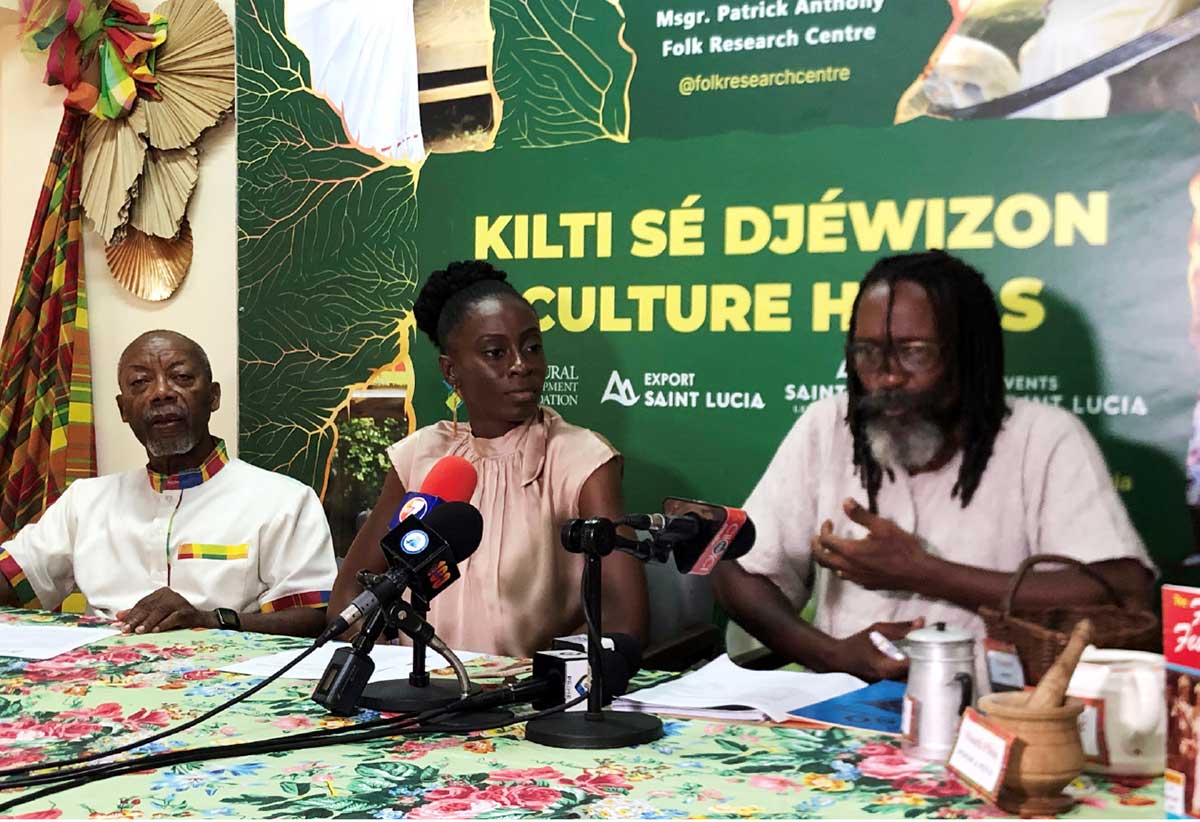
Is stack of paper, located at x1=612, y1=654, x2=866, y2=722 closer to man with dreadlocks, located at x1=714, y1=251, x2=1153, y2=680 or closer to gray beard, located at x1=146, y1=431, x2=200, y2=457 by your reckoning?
man with dreadlocks, located at x1=714, y1=251, x2=1153, y2=680

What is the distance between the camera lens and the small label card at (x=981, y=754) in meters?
1.43

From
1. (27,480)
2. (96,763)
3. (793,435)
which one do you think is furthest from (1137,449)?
(27,480)

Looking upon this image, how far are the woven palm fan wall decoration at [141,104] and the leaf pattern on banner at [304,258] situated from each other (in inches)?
7.1

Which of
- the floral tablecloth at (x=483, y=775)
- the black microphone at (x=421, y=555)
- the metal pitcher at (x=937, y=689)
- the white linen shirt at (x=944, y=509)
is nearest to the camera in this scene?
the floral tablecloth at (x=483, y=775)

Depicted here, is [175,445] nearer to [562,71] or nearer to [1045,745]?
[562,71]

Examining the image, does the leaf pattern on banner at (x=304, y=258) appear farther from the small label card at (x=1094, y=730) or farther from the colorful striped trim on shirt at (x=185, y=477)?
the small label card at (x=1094, y=730)

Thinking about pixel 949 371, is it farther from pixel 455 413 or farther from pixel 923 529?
pixel 455 413

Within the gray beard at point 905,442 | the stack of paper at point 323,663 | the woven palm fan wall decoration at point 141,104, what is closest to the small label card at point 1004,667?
the stack of paper at point 323,663

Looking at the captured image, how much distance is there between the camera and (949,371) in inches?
112

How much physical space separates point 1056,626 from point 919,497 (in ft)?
2.56

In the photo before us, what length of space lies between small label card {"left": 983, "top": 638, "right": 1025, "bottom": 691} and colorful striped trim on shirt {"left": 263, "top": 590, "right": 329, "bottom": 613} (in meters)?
1.90

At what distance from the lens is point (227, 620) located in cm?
284

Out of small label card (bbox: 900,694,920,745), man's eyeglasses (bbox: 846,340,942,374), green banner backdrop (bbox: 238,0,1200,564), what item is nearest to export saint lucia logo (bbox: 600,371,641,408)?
green banner backdrop (bbox: 238,0,1200,564)

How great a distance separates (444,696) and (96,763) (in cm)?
51
